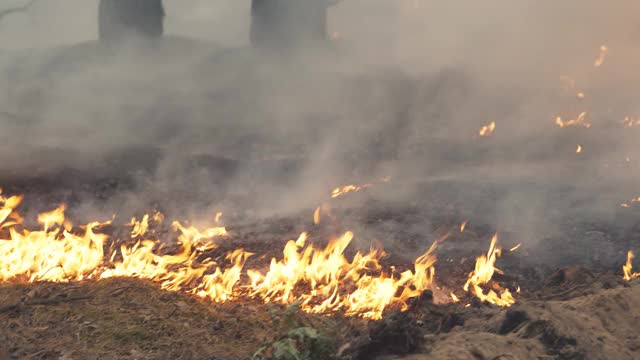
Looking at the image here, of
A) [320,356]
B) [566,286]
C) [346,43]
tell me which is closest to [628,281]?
[566,286]

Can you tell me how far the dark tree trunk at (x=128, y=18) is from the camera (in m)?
18.2

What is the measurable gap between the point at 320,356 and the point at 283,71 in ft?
49.1

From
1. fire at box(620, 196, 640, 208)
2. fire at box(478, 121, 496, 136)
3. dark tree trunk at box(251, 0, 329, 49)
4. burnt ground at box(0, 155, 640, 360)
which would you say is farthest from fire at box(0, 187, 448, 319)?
dark tree trunk at box(251, 0, 329, 49)

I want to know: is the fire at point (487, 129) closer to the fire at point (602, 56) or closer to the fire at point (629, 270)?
the fire at point (629, 270)

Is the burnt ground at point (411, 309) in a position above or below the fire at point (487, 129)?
above

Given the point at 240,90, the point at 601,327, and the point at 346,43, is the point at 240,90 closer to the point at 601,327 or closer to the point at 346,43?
the point at 346,43

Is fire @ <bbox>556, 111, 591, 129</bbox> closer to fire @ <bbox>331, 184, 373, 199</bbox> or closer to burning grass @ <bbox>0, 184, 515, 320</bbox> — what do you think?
fire @ <bbox>331, 184, 373, 199</bbox>

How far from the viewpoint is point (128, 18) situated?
60.3 ft

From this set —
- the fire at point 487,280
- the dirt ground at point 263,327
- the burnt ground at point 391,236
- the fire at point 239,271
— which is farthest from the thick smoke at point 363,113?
the dirt ground at point 263,327

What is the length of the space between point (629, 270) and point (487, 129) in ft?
26.7

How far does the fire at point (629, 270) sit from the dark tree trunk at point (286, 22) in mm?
13593

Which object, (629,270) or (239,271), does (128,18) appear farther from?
(629,270)

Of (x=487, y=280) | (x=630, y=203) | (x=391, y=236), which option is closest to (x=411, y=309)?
(x=487, y=280)

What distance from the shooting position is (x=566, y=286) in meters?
6.49
